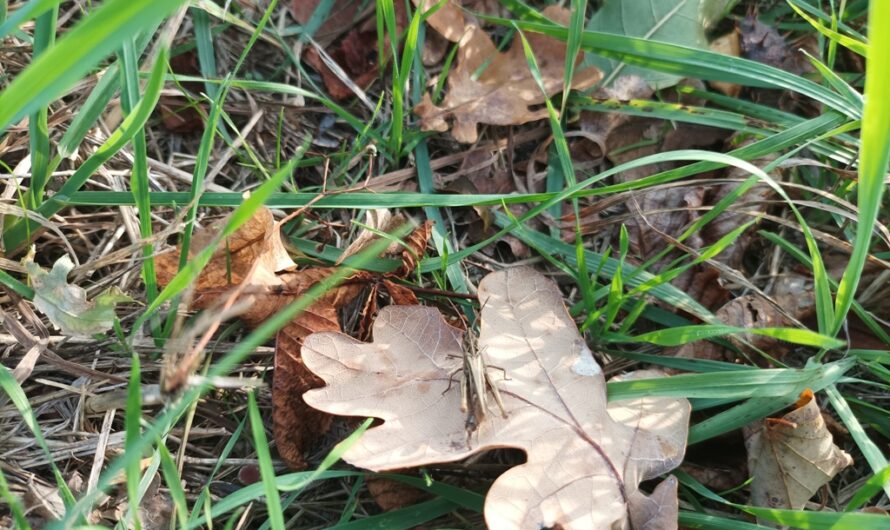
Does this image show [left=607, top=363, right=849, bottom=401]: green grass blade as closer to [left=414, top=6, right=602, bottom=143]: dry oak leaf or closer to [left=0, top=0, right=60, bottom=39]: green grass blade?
[left=414, top=6, right=602, bottom=143]: dry oak leaf

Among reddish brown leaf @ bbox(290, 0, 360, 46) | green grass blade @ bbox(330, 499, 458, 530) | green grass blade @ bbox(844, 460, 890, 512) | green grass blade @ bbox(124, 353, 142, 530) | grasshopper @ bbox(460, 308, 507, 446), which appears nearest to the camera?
Answer: green grass blade @ bbox(124, 353, 142, 530)

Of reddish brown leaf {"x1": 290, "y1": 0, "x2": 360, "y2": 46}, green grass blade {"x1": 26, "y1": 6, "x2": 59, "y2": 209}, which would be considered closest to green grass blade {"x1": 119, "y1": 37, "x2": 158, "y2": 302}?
green grass blade {"x1": 26, "y1": 6, "x2": 59, "y2": 209}

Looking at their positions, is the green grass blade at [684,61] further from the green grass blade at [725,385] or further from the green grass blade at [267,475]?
the green grass blade at [267,475]

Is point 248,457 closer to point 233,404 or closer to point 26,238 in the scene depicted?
point 233,404

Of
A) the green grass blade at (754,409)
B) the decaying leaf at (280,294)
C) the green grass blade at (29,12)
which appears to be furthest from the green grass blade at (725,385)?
the green grass blade at (29,12)

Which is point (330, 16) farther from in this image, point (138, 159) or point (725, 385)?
point (725, 385)
